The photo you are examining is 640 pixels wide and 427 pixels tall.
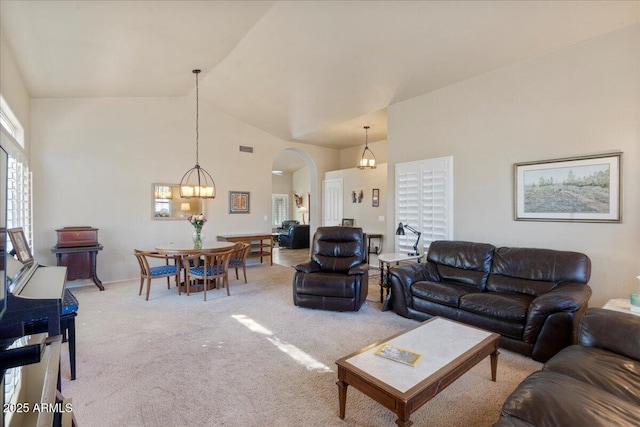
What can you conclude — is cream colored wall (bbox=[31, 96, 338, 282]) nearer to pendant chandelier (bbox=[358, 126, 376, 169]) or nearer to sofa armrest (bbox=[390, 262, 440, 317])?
pendant chandelier (bbox=[358, 126, 376, 169])

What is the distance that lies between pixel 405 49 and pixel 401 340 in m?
3.46

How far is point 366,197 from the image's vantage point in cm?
778

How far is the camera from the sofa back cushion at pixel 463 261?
151 inches

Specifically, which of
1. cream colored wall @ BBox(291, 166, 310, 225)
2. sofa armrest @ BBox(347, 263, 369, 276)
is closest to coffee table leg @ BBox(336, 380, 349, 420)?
sofa armrest @ BBox(347, 263, 369, 276)

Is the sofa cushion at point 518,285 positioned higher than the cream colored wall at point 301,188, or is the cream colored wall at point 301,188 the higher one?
the cream colored wall at point 301,188

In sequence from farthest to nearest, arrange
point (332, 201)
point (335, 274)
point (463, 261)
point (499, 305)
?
point (332, 201), point (335, 274), point (463, 261), point (499, 305)

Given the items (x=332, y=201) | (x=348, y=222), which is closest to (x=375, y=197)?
(x=348, y=222)

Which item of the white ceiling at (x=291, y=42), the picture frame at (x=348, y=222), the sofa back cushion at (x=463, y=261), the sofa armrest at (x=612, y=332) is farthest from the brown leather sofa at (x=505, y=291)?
the picture frame at (x=348, y=222)

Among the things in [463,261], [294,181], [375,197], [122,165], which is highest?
[294,181]

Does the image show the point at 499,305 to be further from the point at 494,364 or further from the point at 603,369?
the point at 603,369

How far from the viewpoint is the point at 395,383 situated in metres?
1.78

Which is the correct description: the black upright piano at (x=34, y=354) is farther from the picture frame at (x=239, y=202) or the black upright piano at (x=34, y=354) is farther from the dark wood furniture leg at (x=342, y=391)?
the picture frame at (x=239, y=202)

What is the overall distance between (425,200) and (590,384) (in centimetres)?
355

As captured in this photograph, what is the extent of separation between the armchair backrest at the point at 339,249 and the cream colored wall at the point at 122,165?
3.26 metres
